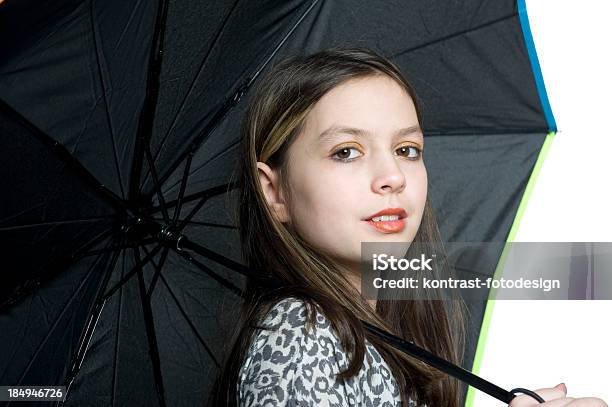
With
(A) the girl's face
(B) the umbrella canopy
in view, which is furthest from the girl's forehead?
(B) the umbrella canopy

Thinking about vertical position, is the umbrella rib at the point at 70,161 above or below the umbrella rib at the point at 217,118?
below

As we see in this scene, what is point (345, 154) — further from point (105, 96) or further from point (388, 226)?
point (105, 96)

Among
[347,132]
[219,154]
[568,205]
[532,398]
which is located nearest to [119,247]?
[219,154]

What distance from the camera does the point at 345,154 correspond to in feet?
4.50

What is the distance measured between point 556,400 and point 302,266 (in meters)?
0.46

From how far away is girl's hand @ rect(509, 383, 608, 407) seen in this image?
1.09 m

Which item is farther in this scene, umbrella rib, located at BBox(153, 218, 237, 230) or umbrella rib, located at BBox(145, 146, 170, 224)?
umbrella rib, located at BBox(153, 218, 237, 230)

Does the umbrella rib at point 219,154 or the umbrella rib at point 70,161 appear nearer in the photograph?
the umbrella rib at point 70,161

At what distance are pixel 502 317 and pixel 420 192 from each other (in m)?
0.62

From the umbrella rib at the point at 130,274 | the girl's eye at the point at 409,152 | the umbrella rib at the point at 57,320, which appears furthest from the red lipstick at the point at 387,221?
the umbrella rib at the point at 57,320

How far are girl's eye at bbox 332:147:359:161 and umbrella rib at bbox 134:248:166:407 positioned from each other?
49cm

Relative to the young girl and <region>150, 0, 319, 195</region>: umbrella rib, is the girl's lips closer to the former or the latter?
the young girl

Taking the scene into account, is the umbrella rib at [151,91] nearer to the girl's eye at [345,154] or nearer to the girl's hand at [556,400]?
the girl's eye at [345,154]

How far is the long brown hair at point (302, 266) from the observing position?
1.32m
